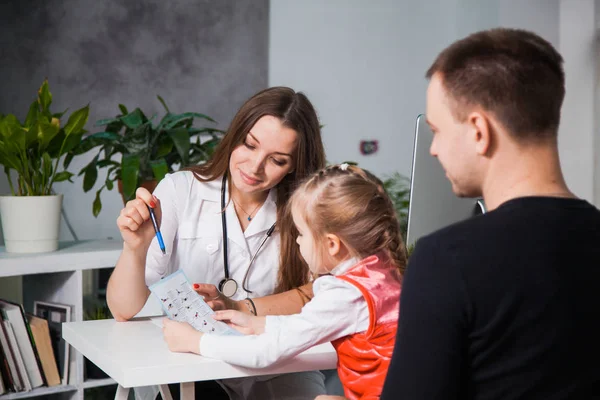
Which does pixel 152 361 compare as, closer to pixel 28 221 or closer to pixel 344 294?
pixel 344 294

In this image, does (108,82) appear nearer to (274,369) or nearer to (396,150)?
(396,150)

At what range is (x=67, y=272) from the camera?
269 cm

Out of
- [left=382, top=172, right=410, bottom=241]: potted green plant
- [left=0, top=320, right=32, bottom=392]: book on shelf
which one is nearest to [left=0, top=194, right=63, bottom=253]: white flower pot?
[left=0, top=320, right=32, bottom=392]: book on shelf

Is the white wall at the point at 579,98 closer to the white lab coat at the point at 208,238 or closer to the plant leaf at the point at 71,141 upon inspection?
the white lab coat at the point at 208,238

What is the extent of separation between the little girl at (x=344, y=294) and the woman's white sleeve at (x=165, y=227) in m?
0.40

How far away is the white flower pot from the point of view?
255cm

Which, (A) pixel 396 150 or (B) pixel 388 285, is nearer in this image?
(B) pixel 388 285

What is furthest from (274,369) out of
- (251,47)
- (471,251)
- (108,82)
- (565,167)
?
(565,167)

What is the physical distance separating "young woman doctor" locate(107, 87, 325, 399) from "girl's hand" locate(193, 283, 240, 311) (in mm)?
18

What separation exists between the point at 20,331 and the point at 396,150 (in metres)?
2.51

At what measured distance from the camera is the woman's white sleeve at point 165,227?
Result: 196cm

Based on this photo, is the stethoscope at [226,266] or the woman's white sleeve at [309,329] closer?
the woman's white sleeve at [309,329]

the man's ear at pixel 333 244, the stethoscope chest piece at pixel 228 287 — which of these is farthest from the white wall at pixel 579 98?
the man's ear at pixel 333 244

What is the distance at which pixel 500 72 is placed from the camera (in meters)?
0.90
